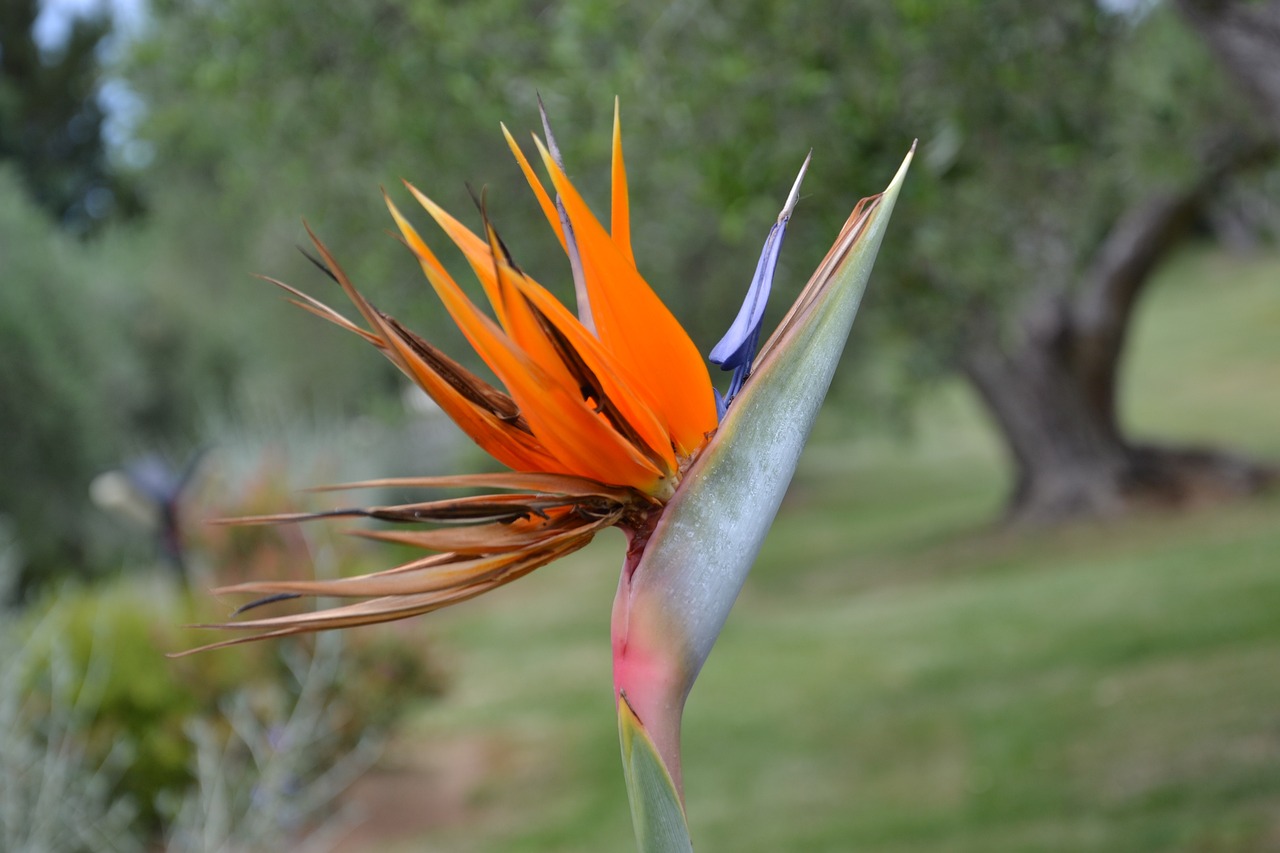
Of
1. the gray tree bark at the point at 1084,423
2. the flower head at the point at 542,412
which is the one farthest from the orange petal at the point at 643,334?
the gray tree bark at the point at 1084,423

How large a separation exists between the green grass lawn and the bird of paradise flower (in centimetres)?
447

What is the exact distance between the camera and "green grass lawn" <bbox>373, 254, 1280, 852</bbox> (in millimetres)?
5660

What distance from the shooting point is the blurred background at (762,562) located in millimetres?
4168

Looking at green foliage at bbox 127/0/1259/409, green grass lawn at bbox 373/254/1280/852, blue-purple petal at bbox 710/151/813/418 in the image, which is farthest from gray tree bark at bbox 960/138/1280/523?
blue-purple petal at bbox 710/151/813/418

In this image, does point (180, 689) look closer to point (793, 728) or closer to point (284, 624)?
point (793, 728)

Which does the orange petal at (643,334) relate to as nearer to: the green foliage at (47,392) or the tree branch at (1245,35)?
the tree branch at (1245,35)

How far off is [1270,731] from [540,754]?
3922mm

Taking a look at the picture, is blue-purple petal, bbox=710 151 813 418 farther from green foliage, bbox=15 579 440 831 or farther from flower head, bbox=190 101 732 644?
green foliage, bbox=15 579 440 831

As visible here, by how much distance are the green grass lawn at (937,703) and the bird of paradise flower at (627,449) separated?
4470 millimetres

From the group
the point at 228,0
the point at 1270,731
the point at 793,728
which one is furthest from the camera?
the point at 793,728

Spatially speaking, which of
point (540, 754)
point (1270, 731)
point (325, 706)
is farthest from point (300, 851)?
point (1270, 731)

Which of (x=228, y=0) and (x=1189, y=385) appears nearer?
(x=228, y=0)

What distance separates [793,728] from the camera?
25.3ft

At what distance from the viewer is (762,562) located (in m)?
16.0
